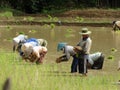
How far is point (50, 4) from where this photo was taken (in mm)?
35094

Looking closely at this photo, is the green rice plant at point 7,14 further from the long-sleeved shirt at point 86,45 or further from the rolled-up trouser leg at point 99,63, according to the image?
the long-sleeved shirt at point 86,45

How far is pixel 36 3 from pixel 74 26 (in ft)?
26.2

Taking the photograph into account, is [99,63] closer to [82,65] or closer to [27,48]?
[82,65]

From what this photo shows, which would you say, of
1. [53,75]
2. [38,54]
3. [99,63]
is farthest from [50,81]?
[99,63]

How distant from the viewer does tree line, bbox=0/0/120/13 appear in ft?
112

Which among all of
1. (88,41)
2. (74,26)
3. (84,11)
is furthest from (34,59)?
(84,11)

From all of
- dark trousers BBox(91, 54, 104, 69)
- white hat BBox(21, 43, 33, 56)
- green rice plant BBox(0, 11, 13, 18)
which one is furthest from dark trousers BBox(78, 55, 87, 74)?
green rice plant BBox(0, 11, 13, 18)

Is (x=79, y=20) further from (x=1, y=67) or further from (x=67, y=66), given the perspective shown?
(x=1, y=67)

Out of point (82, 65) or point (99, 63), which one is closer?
point (82, 65)

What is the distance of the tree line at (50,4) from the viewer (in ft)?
112

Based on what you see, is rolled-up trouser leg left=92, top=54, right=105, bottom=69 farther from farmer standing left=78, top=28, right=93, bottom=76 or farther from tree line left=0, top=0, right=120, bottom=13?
tree line left=0, top=0, right=120, bottom=13

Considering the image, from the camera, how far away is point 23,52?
11258 millimetres

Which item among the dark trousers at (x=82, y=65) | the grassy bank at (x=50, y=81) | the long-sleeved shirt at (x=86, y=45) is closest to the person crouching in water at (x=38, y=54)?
the grassy bank at (x=50, y=81)

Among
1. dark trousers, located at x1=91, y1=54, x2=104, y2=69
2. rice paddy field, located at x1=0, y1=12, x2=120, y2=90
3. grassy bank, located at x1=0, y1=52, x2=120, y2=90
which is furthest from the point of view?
dark trousers, located at x1=91, y1=54, x2=104, y2=69
